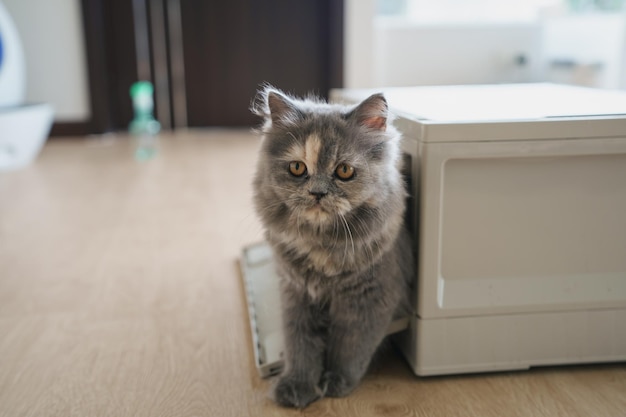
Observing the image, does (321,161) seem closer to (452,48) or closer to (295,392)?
(295,392)

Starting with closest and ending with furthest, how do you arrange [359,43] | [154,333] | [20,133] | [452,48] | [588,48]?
[154,333] → [20,133] → [588,48] → [359,43] → [452,48]

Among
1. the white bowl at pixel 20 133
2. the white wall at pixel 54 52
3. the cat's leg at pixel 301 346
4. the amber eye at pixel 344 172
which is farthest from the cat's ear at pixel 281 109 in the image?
the white wall at pixel 54 52

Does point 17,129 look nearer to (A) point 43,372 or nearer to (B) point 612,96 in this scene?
(A) point 43,372

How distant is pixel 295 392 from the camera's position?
1030 mm

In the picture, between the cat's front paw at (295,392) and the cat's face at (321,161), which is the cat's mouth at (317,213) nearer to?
the cat's face at (321,161)

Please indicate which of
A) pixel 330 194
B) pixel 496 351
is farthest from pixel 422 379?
pixel 330 194

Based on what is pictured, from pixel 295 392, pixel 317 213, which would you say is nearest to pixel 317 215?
pixel 317 213

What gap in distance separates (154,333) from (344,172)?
64cm

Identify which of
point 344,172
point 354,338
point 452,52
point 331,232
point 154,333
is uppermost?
point 452,52

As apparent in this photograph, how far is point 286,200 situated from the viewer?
99cm

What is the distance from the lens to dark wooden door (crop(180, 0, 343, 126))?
3.98 meters

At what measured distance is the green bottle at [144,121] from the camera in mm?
3717

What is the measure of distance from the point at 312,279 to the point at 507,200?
386 millimetres

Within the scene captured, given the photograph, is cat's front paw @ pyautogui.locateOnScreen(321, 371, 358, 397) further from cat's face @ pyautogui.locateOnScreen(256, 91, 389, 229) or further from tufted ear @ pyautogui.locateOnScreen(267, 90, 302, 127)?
tufted ear @ pyautogui.locateOnScreen(267, 90, 302, 127)
